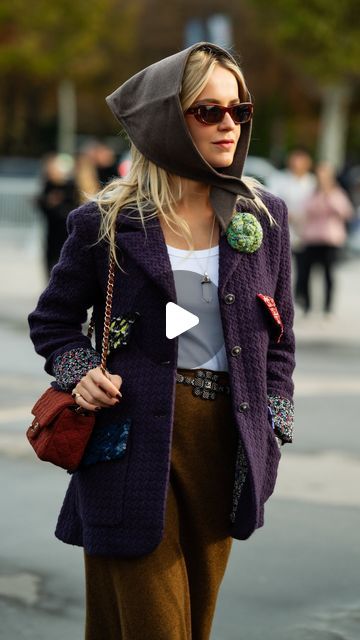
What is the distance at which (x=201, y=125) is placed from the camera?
10.8 ft

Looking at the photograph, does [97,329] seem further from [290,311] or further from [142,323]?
[290,311]

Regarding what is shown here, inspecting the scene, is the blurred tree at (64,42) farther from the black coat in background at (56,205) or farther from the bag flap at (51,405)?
the bag flap at (51,405)

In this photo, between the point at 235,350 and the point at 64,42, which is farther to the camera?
the point at 64,42

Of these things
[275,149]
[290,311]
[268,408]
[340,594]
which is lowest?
[340,594]

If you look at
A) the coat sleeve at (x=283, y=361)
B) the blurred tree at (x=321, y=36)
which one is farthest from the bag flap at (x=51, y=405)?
the blurred tree at (x=321, y=36)

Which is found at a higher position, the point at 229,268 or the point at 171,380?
the point at 229,268

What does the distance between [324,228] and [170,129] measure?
1132cm

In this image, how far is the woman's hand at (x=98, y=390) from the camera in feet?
10.3

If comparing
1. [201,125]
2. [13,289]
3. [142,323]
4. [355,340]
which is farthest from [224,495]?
[13,289]

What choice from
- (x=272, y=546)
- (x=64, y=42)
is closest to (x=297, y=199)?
(x=272, y=546)

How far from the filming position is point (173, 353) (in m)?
3.19

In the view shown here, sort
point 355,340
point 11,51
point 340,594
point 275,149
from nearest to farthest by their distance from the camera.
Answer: point 340,594
point 355,340
point 11,51
point 275,149

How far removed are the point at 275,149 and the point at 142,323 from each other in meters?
43.1

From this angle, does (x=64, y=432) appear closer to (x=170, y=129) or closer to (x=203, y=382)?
(x=203, y=382)
